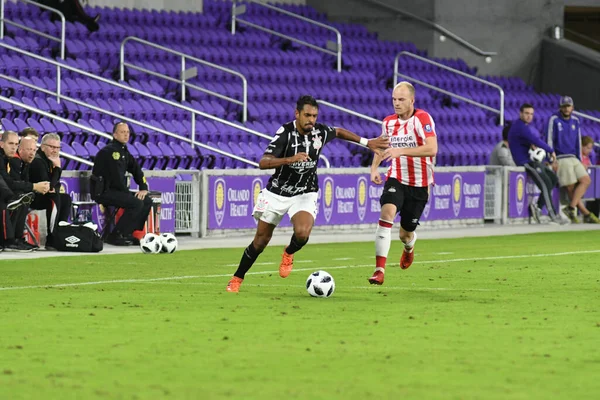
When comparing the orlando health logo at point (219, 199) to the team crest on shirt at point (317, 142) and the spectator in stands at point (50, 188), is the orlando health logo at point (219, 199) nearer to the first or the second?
the spectator in stands at point (50, 188)

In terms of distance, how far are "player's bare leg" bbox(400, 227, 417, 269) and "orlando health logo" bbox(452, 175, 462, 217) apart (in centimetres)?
980

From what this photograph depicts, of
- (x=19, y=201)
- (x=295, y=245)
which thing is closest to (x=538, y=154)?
(x=19, y=201)

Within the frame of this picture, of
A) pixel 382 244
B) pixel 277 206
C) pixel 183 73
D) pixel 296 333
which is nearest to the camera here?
pixel 296 333

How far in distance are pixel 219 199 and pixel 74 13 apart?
7971mm

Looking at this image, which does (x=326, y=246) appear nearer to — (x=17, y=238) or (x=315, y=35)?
(x=17, y=238)

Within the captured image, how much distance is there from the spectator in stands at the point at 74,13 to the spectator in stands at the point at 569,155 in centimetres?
945

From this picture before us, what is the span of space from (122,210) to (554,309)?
31.2 feet

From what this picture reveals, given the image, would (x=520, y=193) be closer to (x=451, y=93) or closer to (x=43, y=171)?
(x=451, y=93)

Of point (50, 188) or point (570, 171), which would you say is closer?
point (50, 188)

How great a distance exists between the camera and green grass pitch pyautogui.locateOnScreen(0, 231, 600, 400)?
684 centimetres

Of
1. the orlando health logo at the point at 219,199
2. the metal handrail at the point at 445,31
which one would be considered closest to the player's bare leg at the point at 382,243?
the orlando health logo at the point at 219,199

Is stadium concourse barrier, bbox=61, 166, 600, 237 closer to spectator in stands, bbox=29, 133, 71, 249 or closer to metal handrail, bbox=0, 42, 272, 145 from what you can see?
spectator in stands, bbox=29, 133, 71, 249

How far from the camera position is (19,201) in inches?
663

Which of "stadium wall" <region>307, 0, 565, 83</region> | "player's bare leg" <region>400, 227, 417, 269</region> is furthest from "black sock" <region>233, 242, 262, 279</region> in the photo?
"stadium wall" <region>307, 0, 565, 83</region>
